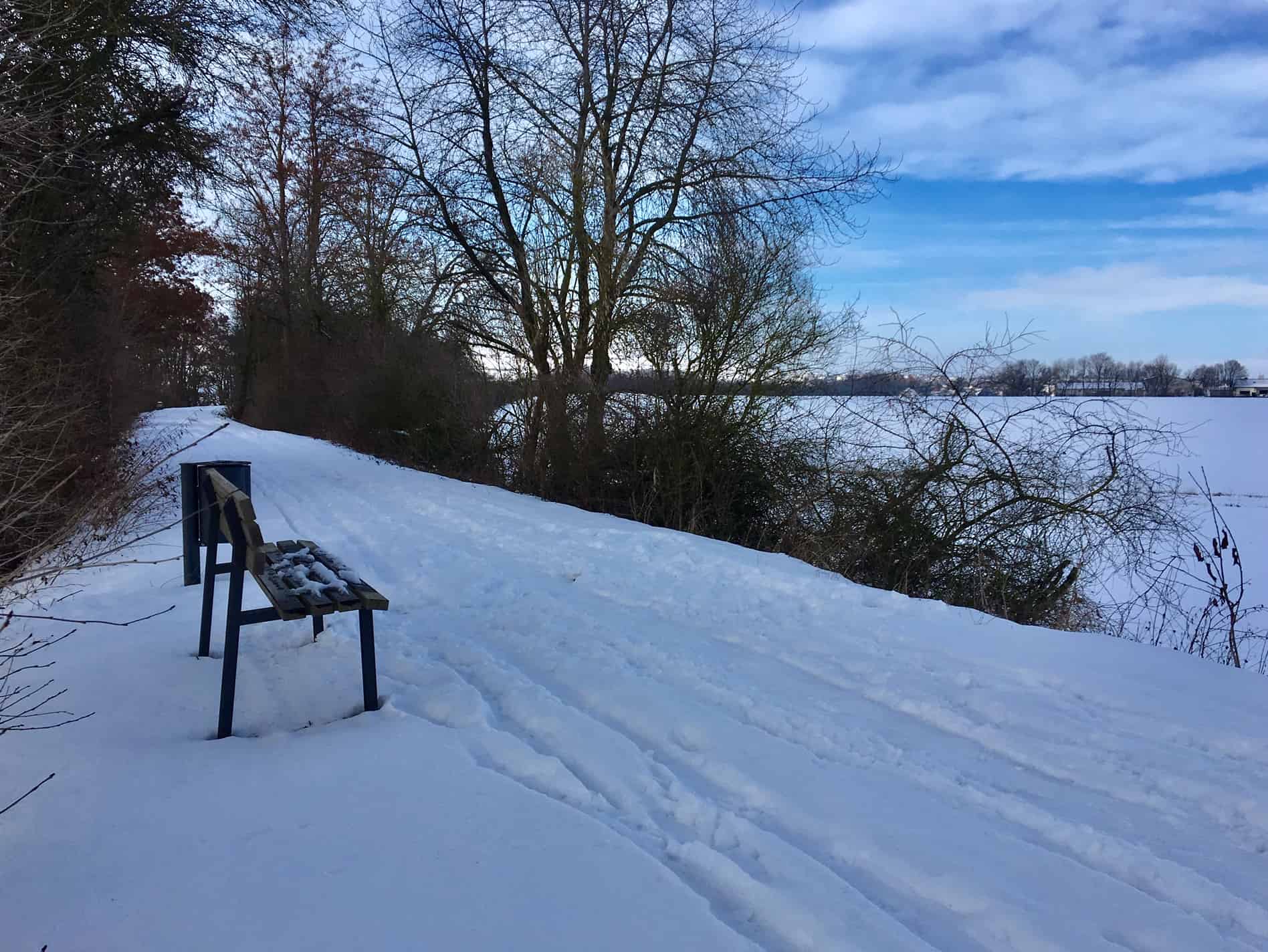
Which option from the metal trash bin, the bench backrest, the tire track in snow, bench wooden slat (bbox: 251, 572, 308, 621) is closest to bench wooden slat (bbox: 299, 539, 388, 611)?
bench wooden slat (bbox: 251, 572, 308, 621)

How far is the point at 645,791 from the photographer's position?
3188mm

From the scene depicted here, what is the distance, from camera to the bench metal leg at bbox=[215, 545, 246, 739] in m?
3.64

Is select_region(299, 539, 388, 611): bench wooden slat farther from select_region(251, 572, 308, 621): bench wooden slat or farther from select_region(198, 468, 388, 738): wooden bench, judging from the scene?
select_region(251, 572, 308, 621): bench wooden slat

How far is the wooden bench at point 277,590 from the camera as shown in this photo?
364 centimetres

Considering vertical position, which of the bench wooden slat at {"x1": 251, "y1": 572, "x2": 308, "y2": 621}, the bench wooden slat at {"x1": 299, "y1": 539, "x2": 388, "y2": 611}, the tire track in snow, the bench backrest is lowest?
the tire track in snow

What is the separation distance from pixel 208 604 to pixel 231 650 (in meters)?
1.21

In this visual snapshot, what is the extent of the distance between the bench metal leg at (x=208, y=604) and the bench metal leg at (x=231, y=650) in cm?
87

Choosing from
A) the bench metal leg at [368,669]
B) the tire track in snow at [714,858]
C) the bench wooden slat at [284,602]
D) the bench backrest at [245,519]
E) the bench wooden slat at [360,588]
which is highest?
the bench backrest at [245,519]

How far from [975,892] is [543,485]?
1019cm

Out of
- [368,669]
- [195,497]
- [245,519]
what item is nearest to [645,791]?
[368,669]

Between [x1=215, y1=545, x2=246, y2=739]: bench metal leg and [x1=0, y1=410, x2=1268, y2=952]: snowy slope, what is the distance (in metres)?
0.11

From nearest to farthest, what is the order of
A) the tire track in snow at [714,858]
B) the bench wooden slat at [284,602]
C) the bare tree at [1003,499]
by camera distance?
the tire track in snow at [714,858], the bench wooden slat at [284,602], the bare tree at [1003,499]

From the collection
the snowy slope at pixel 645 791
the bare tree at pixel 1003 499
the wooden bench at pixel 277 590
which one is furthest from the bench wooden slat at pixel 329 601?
the bare tree at pixel 1003 499

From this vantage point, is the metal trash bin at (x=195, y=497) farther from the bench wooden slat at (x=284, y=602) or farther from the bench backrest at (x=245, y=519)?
the bench wooden slat at (x=284, y=602)
